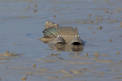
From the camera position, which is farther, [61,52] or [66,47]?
[66,47]

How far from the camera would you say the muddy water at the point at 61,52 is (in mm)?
9984

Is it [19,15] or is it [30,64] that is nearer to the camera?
[30,64]

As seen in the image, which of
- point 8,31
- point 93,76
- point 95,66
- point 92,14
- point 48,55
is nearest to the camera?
point 93,76

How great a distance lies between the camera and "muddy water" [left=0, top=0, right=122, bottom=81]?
9984mm

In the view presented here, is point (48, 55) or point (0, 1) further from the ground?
point (0, 1)

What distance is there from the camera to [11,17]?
54.4ft

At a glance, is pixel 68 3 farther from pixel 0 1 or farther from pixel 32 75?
pixel 32 75

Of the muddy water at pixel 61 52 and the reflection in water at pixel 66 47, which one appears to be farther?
the reflection in water at pixel 66 47

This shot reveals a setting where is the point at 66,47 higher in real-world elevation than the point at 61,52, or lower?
higher


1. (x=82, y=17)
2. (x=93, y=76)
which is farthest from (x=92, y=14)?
(x=93, y=76)

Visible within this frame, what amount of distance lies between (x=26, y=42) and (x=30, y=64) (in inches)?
96.2

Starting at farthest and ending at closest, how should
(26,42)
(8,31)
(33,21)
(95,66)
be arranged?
(33,21) → (8,31) → (26,42) → (95,66)

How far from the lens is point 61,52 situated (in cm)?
1196

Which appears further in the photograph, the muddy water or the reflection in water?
the reflection in water
